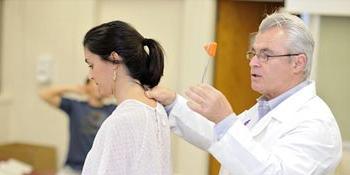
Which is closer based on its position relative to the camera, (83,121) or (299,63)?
(299,63)

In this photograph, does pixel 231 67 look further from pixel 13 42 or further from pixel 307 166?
pixel 307 166

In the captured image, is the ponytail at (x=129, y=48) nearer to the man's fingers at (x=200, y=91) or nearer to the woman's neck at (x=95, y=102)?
the man's fingers at (x=200, y=91)

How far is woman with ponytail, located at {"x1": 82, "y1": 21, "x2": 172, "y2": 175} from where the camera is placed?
1558 mm

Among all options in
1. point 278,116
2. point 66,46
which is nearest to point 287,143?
point 278,116

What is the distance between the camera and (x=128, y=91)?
167 cm

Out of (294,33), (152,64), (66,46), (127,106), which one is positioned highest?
(294,33)

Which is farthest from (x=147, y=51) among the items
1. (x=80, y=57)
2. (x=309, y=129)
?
(x=80, y=57)

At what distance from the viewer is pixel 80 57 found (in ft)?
14.7

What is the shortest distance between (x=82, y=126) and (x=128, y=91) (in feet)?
6.71

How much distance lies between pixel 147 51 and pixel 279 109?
0.46m

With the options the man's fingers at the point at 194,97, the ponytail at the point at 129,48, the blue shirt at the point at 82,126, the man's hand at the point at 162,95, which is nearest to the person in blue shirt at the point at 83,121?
the blue shirt at the point at 82,126

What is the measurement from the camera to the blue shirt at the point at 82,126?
3.59 meters

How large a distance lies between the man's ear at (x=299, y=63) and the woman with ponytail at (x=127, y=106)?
1.38ft

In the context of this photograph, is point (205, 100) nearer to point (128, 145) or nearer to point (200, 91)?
point (200, 91)
